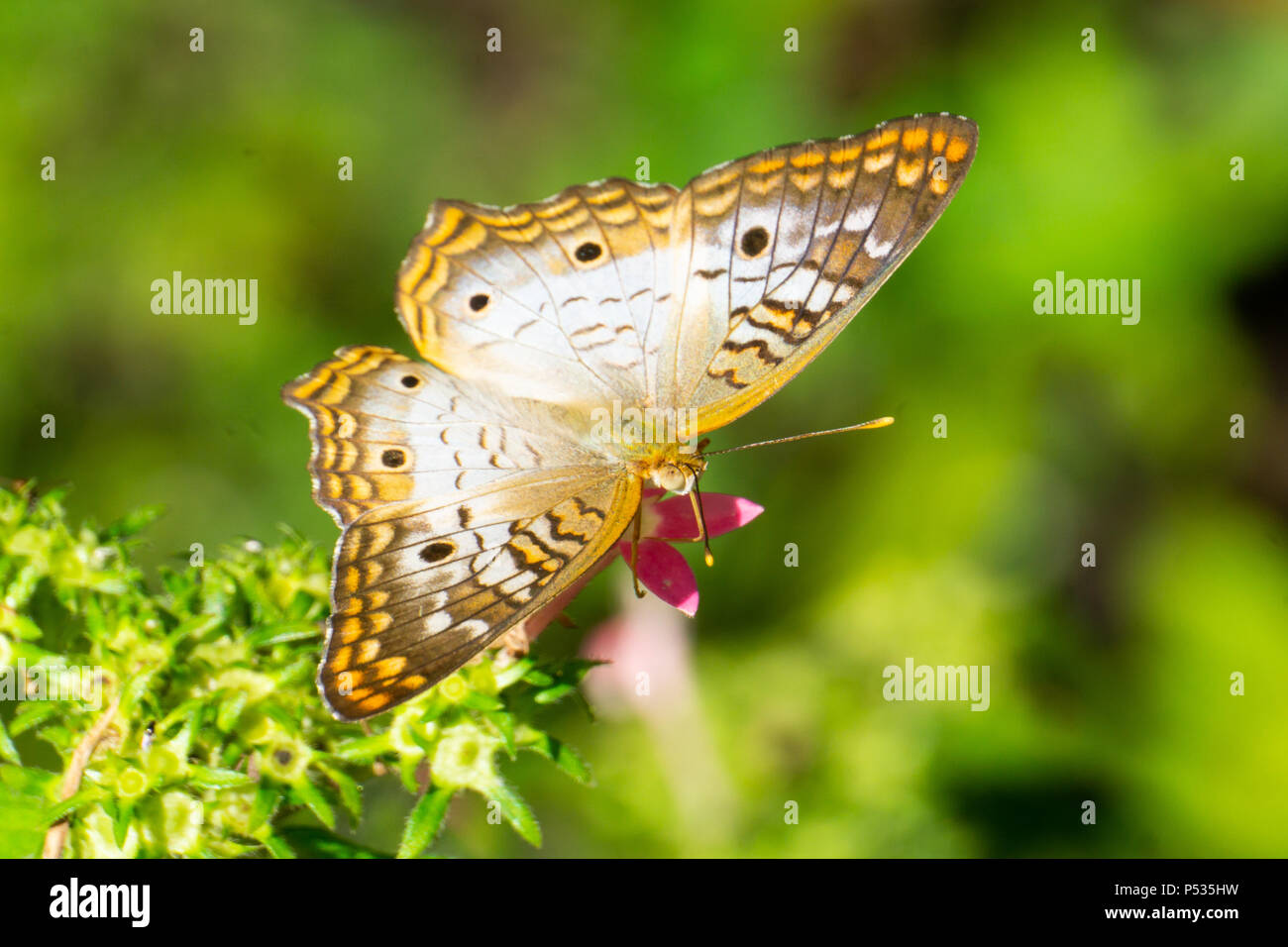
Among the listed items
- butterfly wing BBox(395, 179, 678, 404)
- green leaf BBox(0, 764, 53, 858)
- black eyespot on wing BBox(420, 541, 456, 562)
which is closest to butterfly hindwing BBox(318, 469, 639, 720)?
black eyespot on wing BBox(420, 541, 456, 562)

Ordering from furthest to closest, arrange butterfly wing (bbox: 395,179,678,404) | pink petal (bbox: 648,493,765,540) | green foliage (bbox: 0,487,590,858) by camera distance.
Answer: butterfly wing (bbox: 395,179,678,404) → pink petal (bbox: 648,493,765,540) → green foliage (bbox: 0,487,590,858)

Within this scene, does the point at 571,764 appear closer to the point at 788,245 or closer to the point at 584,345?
the point at 584,345

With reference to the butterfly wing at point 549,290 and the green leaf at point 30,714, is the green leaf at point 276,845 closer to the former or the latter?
the green leaf at point 30,714

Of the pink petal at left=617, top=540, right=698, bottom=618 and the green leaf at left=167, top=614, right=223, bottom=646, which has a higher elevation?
the pink petal at left=617, top=540, right=698, bottom=618

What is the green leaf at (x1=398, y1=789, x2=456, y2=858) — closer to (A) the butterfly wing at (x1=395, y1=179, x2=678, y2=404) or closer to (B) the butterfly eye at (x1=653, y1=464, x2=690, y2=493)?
(B) the butterfly eye at (x1=653, y1=464, x2=690, y2=493)

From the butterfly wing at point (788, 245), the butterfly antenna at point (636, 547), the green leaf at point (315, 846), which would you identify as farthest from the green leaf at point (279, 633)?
the butterfly wing at point (788, 245)
